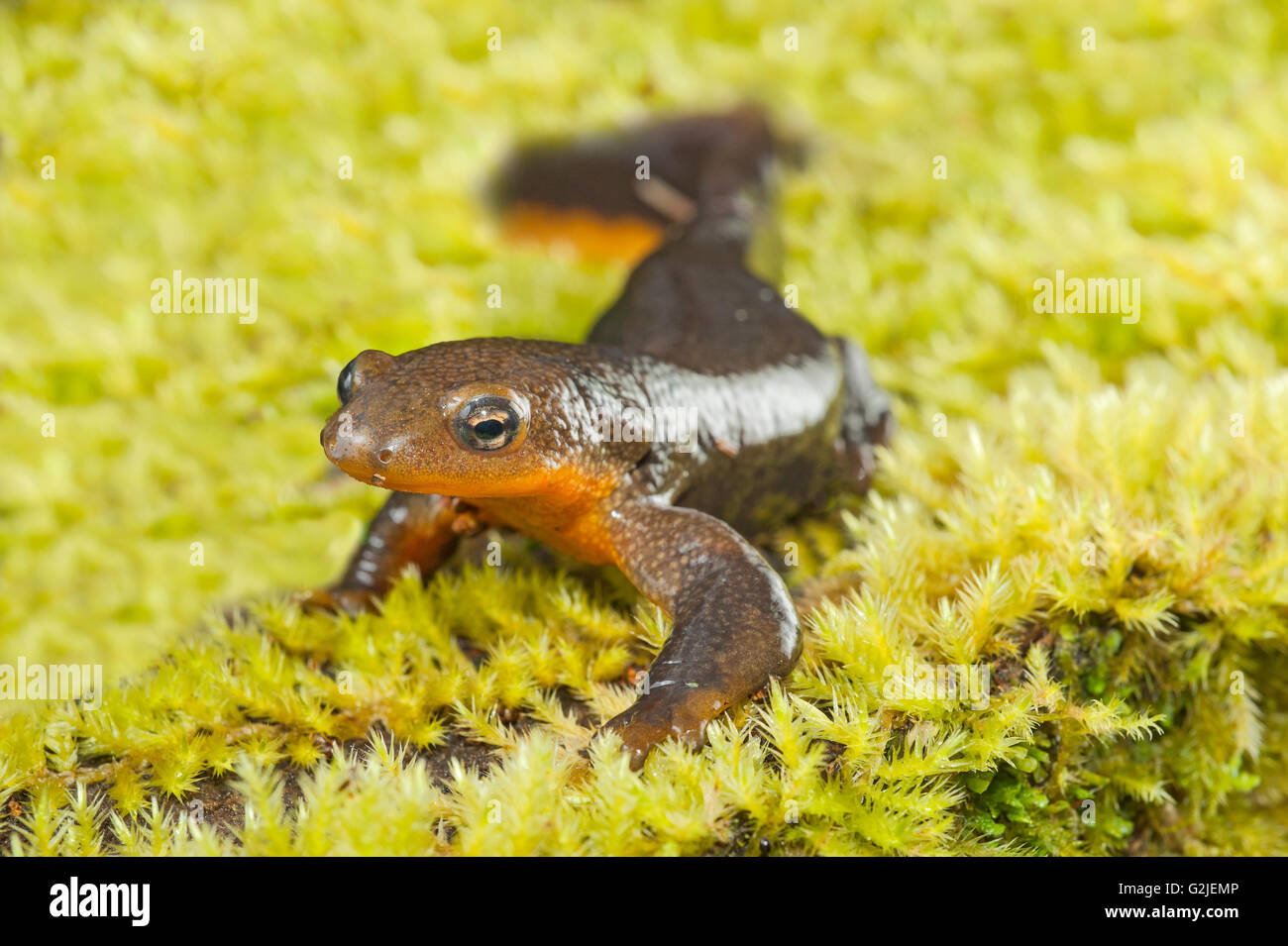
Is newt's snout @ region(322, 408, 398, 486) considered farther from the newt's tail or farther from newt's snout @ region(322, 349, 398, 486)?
the newt's tail

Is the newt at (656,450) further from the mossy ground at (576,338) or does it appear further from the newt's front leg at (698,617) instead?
the mossy ground at (576,338)

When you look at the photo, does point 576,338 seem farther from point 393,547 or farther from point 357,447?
point 357,447

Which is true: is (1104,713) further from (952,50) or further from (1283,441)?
(952,50)

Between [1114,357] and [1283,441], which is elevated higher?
[1114,357]

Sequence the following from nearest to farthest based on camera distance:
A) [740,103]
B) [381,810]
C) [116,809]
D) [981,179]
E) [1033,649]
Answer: [381,810], [116,809], [1033,649], [981,179], [740,103]

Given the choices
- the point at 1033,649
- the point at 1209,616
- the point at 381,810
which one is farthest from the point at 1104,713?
the point at 381,810

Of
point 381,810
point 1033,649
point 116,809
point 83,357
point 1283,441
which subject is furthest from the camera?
point 83,357

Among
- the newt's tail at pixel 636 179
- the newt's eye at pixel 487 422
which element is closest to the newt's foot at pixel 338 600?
the newt's eye at pixel 487 422
